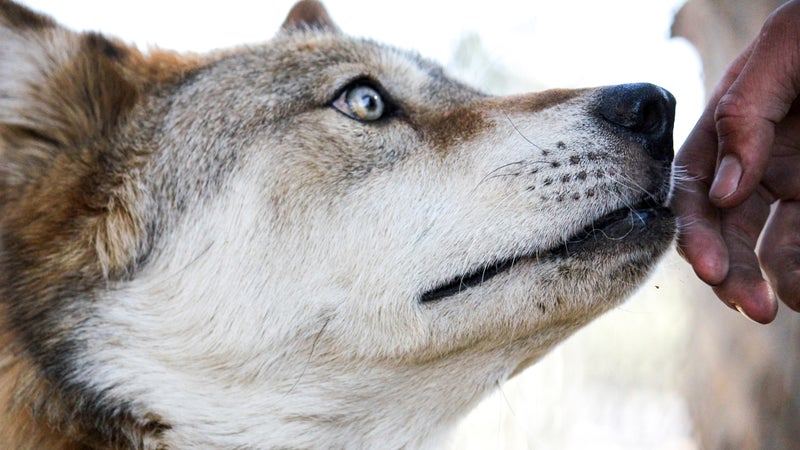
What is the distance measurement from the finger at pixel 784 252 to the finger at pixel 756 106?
34 centimetres

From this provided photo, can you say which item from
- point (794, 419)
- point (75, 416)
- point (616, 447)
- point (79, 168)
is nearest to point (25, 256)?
point (79, 168)

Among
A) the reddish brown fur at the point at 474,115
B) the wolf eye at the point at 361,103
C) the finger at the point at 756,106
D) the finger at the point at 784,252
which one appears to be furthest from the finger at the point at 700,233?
the wolf eye at the point at 361,103

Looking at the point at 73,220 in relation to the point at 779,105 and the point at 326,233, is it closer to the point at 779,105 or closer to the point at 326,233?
the point at 326,233

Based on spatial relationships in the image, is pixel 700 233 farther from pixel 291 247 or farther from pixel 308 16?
pixel 308 16

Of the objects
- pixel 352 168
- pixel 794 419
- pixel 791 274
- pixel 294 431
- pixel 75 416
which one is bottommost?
pixel 794 419

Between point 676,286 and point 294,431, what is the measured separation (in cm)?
299

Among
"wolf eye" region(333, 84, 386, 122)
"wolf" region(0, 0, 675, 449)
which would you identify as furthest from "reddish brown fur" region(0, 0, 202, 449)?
"wolf eye" region(333, 84, 386, 122)

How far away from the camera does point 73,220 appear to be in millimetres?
2244

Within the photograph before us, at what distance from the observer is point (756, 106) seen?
225 centimetres

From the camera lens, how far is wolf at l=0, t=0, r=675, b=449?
2088mm

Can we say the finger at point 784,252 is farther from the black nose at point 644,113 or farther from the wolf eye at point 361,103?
the wolf eye at point 361,103

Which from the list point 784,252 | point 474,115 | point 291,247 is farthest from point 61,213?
point 784,252

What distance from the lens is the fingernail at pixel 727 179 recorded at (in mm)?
2175

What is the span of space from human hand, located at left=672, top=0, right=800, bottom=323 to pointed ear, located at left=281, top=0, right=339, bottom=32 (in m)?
1.73
